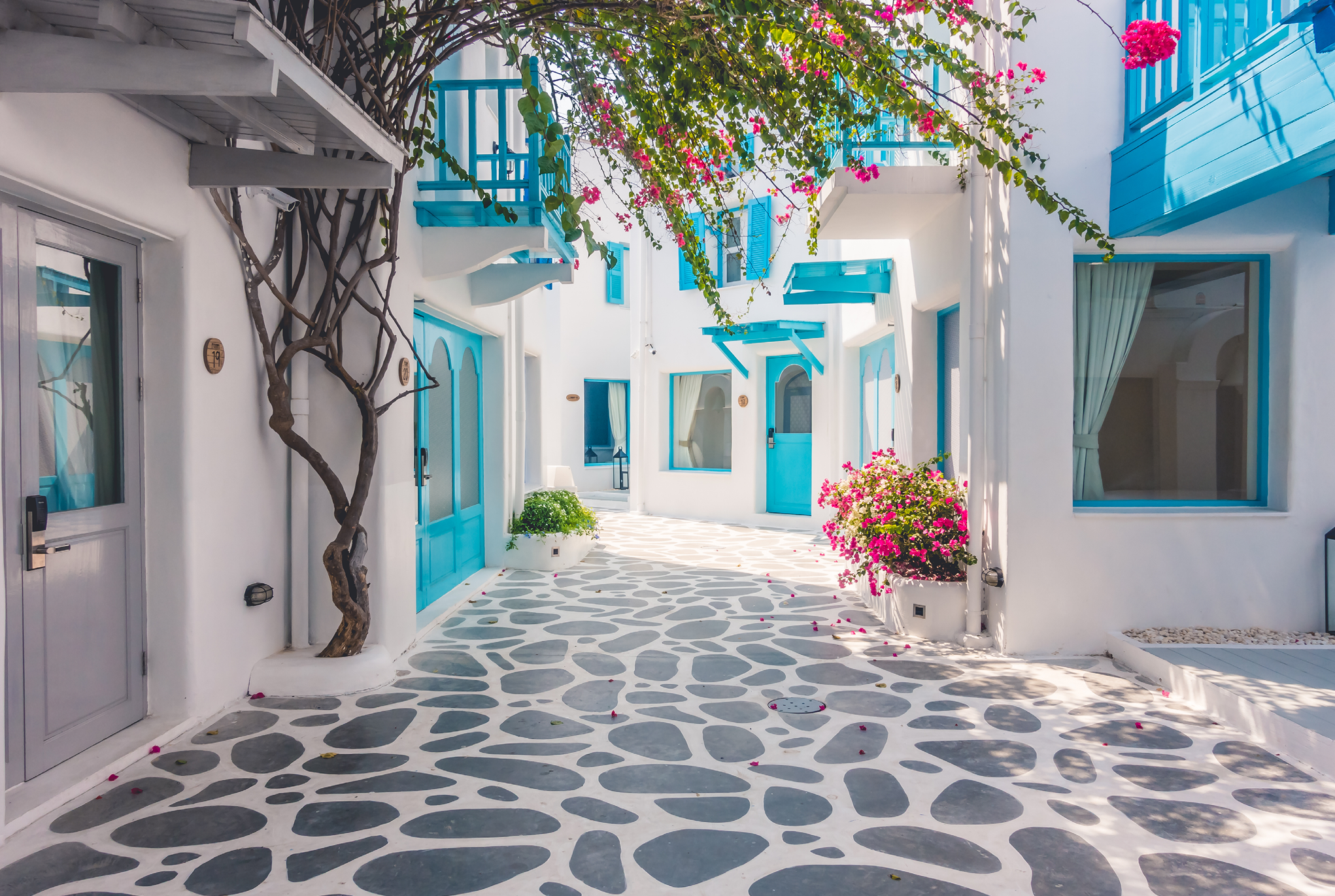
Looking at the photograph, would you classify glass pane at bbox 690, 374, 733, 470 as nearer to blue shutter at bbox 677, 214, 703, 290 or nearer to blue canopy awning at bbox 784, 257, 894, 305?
blue shutter at bbox 677, 214, 703, 290

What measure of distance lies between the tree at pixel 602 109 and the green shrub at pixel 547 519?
325 cm

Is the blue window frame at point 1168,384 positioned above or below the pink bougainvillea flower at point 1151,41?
below

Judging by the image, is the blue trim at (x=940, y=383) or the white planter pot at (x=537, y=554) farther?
the white planter pot at (x=537, y=554)

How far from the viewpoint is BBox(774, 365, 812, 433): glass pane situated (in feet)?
37.8

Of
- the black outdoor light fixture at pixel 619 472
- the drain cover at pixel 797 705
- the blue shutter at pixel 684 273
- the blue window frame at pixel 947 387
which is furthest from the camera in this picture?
the black outdoor light fixture at pixel 619 472

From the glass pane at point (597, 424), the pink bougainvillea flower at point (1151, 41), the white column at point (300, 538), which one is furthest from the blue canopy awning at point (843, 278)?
the glass pane at point (597, 424)

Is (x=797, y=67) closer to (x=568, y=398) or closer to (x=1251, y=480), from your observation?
(x=1251, y=480)

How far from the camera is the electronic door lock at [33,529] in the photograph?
10.2 feet

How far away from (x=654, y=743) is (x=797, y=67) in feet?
10.8

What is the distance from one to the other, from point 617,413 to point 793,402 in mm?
5611

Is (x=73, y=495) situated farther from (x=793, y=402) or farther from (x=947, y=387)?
(x=793, y=402)

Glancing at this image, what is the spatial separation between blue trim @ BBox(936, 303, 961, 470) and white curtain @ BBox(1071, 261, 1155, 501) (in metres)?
1.51

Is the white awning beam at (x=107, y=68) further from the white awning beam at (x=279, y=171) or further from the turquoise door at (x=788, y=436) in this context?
the turquoise door at (x=788, y=436)

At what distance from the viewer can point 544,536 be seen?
8.05m
